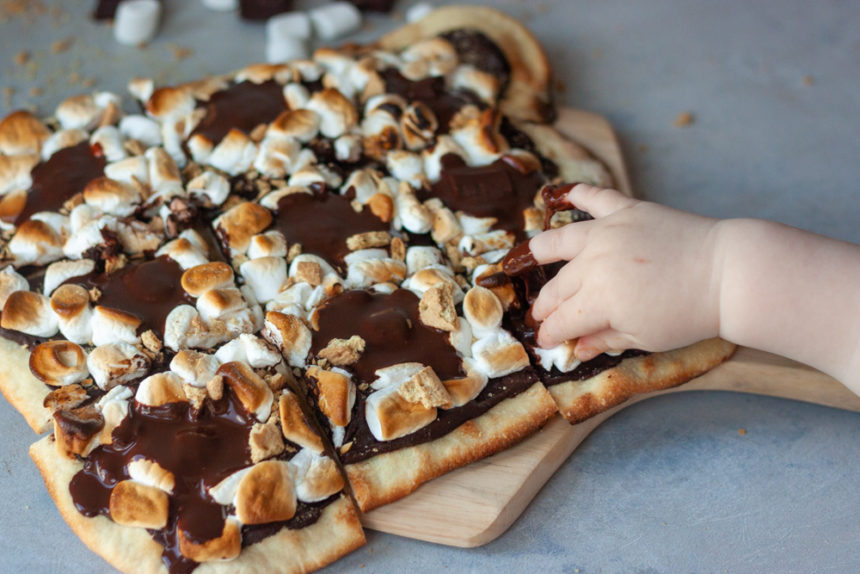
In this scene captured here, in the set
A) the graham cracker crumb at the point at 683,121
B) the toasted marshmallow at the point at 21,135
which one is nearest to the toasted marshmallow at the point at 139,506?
the toasted marshmallow at the point at 21,135

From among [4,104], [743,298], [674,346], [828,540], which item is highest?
[743,298]

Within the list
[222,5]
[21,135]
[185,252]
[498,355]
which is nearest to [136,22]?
[222,5]

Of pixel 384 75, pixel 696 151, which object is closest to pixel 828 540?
pixel 696 151

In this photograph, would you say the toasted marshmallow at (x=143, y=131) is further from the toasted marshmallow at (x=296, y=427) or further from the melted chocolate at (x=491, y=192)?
the toasted marshmallow at (x=296, y=427)

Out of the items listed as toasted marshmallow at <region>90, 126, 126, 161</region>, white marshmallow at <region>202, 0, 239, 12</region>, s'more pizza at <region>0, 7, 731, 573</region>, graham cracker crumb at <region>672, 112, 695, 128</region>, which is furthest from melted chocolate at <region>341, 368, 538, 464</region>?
white marshmallow at <region>202, 0, 239, 12</region>

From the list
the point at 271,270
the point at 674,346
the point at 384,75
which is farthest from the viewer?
the point at 384,75

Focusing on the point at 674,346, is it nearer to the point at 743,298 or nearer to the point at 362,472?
the point at 743,298
